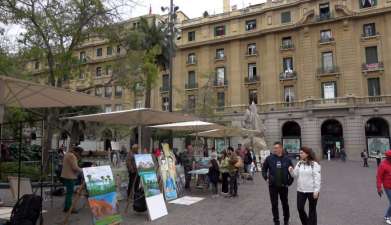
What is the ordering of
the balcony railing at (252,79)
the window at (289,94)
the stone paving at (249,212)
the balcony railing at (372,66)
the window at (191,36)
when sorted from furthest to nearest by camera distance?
the window at (191,36)
the balcony railing at (252,79)
the window at (289,94)
the balcony railing at (372,66)
the stone paving at (249,212)

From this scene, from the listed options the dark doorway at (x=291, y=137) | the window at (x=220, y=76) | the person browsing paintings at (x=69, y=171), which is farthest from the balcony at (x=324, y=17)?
the person browsing paintings at (x=69, y=171)

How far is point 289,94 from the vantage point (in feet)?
124

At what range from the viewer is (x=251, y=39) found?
134 ft

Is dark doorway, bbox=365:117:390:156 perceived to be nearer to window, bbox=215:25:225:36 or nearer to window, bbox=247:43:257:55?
window, bbox=247:43:257:55

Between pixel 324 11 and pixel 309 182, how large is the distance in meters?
35.3

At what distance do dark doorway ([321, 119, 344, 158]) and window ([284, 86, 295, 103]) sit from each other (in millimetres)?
4507

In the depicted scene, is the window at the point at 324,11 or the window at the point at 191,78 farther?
the window at the point at 191,78

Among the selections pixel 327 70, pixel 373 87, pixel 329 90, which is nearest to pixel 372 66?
pixel 373 87

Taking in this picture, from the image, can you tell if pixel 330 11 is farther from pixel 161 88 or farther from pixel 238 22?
pixel 161 88

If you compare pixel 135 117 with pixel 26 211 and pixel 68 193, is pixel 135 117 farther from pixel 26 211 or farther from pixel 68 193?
pixel 26 211

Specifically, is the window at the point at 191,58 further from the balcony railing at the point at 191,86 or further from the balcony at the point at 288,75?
the balcony at the point at 288,75

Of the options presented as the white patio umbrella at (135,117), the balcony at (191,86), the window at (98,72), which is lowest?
the white patio umbrella at (135,117)

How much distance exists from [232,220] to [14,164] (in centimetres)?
1445

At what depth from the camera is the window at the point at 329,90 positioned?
3534 centimetres
